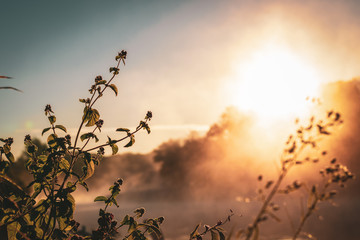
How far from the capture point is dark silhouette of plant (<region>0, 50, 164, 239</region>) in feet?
8.02

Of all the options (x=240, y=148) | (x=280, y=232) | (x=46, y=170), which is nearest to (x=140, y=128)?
(x=46, y=170)

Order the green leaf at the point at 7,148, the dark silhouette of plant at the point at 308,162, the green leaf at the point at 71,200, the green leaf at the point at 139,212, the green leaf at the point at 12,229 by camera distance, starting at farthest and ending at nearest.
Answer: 1. the green leaf at the point at 139,212
2. the green leaf at the point at 7,148
3. the green leaf at the point at 71,200
4. the green leaf at the point at 12,229
5. the dark silhouette of plant at the point at 308,162

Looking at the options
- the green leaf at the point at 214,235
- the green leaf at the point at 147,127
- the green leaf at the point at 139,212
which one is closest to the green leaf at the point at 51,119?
the green leaf at the point at 147,127

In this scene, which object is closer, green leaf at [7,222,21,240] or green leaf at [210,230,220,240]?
green leaf at [7,222,21,240]

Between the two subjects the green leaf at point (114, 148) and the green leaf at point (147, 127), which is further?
the green leaf at point (147, 127)

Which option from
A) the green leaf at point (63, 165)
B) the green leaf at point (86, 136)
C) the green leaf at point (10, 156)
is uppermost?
the green leaf at point (86, 136)

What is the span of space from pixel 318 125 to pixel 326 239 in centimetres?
4092

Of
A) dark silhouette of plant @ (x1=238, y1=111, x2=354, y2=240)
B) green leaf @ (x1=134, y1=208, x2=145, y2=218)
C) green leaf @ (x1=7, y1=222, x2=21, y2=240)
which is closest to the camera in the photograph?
dark silhouette of plant @ (x1=238, y1=111, x2=354, y2=240)

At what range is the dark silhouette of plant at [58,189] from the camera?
245 centimetres

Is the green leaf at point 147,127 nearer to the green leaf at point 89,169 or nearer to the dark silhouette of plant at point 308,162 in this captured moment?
the green leaf at point 89,169

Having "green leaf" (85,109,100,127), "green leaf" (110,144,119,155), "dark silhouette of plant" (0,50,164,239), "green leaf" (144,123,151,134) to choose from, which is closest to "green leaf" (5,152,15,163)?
"dark silhouette of plant" (0,50,164,239)

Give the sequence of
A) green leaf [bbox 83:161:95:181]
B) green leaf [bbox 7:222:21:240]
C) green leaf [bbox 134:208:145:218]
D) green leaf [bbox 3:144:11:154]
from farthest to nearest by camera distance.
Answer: green leaf [bbox 134:208:145:218] → green leaf [bbox 3:144:11:154] → green leaf [bbox 83:161:95:181] → green leaf [bbox 7:222:21:240]

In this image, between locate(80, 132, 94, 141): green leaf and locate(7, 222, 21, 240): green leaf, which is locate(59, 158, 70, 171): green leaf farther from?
locate(7, 222, 21, 240): green leaf

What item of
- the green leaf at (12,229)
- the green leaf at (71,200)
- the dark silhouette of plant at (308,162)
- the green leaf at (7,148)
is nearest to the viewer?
the dark silhouette of plant at (308,162)
